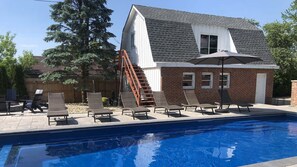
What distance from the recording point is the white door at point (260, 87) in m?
18.0

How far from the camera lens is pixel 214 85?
54.6 feet

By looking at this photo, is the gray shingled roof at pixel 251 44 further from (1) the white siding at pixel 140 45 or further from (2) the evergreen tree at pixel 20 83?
(2) the evergreen tree at pixel 20 83

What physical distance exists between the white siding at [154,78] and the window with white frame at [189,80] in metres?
1.90

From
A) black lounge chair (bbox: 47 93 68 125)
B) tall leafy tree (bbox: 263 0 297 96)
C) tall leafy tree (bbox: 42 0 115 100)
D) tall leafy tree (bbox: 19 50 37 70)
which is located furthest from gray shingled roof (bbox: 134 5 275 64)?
tall leafy tree (bbox: 19 50 37 70)

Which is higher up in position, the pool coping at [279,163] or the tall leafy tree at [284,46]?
the tall leafy tree at [284,46]

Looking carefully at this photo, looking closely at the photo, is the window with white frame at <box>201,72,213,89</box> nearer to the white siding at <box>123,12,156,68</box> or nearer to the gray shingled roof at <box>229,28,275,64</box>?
the gray shingled roof at <box>229,28,275,64</box>

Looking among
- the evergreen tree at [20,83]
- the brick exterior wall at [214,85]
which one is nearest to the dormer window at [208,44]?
the brick exterior wall at [214,85]

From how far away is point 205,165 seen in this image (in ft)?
21.8

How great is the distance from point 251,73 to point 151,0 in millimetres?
10823

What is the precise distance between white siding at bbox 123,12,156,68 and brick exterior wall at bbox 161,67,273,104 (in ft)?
4.72

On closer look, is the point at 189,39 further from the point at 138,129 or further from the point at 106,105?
the point at 138,129

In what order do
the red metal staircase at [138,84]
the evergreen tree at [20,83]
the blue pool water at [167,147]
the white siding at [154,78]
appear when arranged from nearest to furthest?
the blue pool water at [167,147], the red metal staircase at [138,84], the white siding at [154,78], the evergreen tree at [20,83]

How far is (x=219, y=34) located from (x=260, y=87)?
193 inches

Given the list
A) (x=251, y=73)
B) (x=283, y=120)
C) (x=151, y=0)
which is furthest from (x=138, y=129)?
(x=151, y=0)
